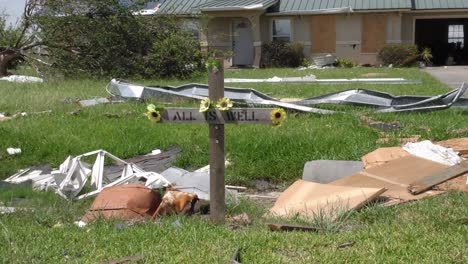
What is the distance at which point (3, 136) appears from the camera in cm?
901

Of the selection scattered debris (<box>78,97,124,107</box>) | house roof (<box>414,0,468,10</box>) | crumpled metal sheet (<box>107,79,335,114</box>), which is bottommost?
scattered debris (<box>78,97,124,107</box>)

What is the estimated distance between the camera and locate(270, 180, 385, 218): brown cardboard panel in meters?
5.46

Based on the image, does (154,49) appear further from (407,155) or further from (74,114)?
(407,155)

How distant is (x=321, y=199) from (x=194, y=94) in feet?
20.1

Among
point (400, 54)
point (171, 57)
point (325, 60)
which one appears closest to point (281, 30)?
point (325, 60)

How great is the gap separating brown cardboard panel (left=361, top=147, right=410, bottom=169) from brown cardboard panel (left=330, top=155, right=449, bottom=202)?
0.46 ft


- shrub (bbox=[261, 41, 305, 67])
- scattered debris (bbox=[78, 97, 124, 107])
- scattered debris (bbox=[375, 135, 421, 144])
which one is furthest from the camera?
shrub (bbox=[261, 41, 305, 67])

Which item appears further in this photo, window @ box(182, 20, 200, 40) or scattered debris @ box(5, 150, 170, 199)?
window @ box(182, 20, 200, 40)

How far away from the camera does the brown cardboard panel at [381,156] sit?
271 inches

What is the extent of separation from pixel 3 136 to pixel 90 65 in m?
9.24

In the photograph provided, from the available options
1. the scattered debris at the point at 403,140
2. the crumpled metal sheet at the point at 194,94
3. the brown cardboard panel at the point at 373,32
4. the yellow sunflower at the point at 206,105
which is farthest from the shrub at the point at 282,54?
the yellow sunflower at the point at 206,105

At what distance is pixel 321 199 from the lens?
5.75 meters

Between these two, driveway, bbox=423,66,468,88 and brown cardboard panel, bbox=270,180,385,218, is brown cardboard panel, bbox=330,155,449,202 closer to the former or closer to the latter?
brown cardboard panel, bbox=270,180,385,218

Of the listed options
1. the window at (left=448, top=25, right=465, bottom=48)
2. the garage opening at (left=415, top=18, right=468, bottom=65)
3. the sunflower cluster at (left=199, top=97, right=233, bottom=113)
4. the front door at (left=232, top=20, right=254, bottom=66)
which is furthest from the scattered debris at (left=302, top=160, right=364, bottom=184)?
the window at (left=448, top=25, right=465, bottom=48)
